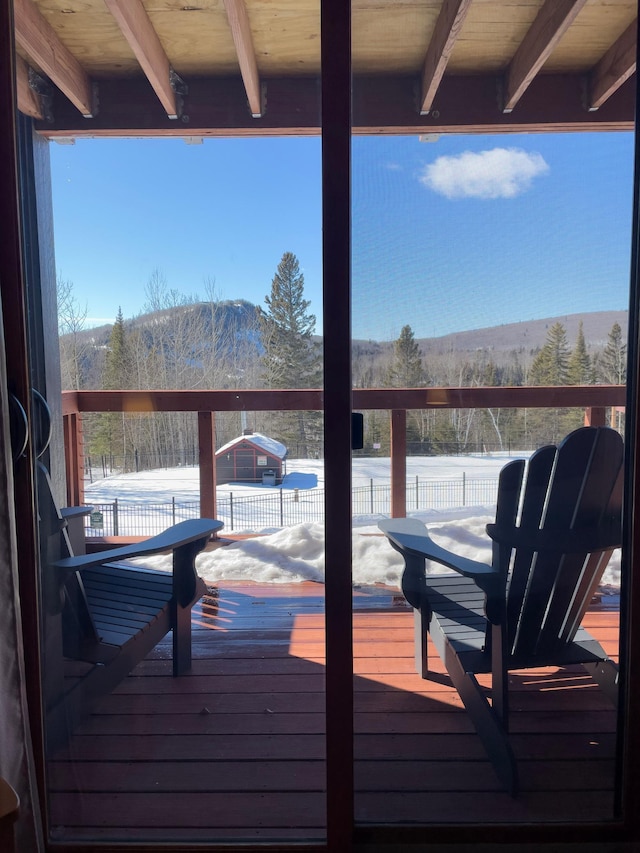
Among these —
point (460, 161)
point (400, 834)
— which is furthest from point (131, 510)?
point (460, 161)

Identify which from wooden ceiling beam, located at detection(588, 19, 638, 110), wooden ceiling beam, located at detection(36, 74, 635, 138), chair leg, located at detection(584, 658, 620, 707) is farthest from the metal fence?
wooden ceiling beam, located at detection(588, 19, 638, 110)

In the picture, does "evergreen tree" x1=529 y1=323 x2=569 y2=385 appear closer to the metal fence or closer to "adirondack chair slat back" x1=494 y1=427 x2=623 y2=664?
Answer: "adirondack chair slat back" x1=494 y1=427 x2=623 y2=664

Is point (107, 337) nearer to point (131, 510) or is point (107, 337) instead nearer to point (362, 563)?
point (131, 510)

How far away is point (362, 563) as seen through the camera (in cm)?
148

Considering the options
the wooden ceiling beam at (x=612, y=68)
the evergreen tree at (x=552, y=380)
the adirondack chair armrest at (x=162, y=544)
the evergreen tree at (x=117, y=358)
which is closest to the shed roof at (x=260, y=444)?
the adirondack chair armrest at (x=162, y=544)

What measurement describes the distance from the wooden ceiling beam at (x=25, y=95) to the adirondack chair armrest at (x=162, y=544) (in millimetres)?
1099

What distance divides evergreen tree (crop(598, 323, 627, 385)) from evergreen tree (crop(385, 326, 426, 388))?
44 centimetres

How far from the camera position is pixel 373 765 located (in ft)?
4.96

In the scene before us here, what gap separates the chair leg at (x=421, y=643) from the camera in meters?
1.55

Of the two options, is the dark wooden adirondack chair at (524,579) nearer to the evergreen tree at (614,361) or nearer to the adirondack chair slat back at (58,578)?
the evergreen tree at (614,361)

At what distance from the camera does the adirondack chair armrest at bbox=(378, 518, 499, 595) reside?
1491mm

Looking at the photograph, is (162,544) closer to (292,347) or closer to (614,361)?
(292,347)

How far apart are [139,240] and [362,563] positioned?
1.02 m

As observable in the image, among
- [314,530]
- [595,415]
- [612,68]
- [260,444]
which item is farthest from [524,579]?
[612,68]
